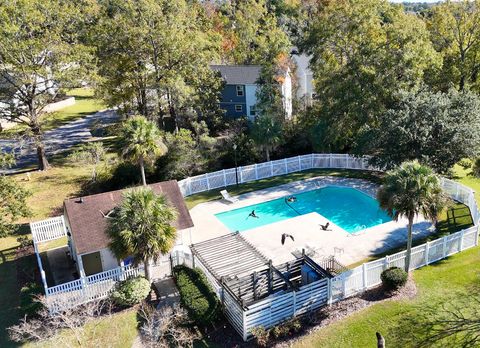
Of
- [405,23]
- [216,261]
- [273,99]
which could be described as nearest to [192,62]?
[273,99]

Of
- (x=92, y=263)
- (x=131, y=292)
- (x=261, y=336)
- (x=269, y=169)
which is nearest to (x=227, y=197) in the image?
(x=269, y=169)

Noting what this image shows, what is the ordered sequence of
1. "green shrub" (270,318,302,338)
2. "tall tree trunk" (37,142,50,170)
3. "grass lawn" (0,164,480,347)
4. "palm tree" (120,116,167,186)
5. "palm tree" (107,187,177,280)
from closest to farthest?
"green shrub" (270,318,302,338)
"grass lawn" (0,164,480,347)
"palm tree" (107,187,177,280)
"palm tree" (120,116,167,186)
"tall tree trunk" (37,142,50,170)

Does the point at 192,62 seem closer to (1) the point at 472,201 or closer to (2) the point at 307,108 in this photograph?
(2) the point at 307,108

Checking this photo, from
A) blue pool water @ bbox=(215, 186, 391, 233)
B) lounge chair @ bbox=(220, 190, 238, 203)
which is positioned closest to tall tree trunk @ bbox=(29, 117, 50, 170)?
lounge chair @ bbox=(220, 190, 238, 203)

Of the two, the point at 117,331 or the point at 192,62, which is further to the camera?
the point at 192,62

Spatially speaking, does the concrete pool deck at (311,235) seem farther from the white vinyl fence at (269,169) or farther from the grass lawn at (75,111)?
the grass lawn at (75,111)

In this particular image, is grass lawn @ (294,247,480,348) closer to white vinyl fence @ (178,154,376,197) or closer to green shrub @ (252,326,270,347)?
green shrub @ (252,326,270,347)
